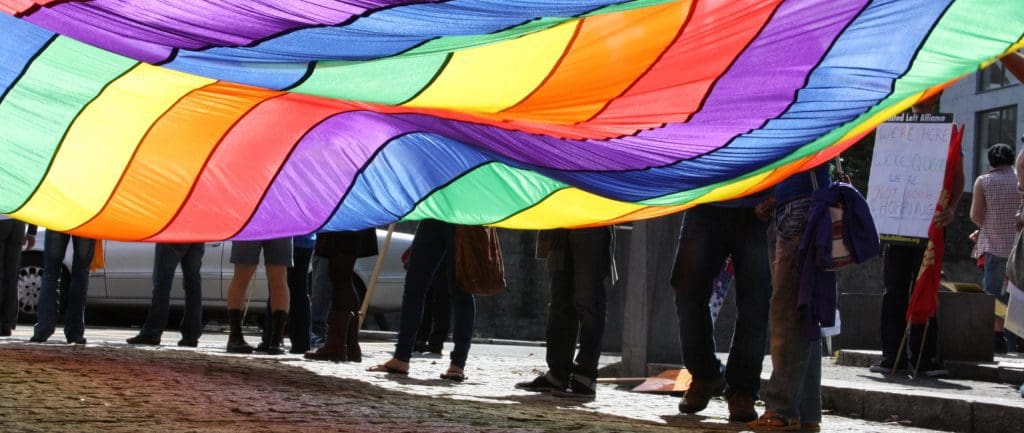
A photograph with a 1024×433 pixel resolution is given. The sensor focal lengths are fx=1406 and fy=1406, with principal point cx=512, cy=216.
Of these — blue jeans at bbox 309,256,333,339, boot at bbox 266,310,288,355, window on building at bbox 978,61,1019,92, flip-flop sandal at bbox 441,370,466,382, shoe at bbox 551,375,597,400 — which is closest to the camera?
shoe at bbox 551,375,597,400

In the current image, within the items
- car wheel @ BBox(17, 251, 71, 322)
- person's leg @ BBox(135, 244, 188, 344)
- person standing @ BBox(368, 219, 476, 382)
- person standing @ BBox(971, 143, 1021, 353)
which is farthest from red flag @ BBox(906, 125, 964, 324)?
car wheel @ BBox(17, 251, 71, 322)

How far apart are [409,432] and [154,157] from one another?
322 cm

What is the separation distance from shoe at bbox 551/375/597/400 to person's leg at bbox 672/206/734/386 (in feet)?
3.06

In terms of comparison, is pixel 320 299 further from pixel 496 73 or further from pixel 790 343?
pixel 790 343

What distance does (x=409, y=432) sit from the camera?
Result: 18.0ft

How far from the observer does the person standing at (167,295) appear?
1077 centimetres

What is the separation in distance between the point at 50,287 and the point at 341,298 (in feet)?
7.32

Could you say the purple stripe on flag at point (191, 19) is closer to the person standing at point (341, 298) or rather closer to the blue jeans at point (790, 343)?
the blue jeans at point (790, 343)

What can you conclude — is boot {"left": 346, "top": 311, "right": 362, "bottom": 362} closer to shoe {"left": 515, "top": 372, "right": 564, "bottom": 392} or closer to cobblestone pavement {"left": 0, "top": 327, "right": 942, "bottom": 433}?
cobblestone pavement {"left": 0, "top": 327, "right": 942, "bottom": 433}

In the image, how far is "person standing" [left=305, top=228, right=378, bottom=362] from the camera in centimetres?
981

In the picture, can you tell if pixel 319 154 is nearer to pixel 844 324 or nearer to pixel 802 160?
pixel 802 160

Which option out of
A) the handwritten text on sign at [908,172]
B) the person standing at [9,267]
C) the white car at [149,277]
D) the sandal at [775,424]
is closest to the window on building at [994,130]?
the white car at [149,277]

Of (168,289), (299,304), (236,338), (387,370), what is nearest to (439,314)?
(299,304)

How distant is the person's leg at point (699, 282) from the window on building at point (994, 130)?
31.1 meters
